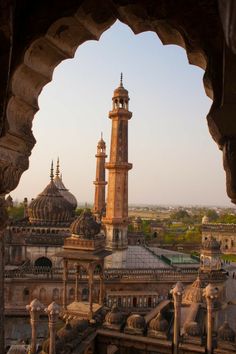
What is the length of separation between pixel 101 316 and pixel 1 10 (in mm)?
7579

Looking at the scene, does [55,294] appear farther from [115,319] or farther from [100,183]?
[100,183]

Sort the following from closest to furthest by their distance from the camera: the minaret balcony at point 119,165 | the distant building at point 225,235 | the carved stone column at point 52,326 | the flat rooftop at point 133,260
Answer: the carved stone column at point 52,326 → the flat rooftop at point 133,260 → the minaret balcony at point 119,165 → the distant building at point 225,235

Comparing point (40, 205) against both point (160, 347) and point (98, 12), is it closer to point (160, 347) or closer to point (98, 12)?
point (160, 347)

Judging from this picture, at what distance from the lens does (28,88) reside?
2.11 meters

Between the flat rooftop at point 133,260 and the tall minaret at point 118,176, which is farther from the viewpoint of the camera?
the tall minaret at point 118,176

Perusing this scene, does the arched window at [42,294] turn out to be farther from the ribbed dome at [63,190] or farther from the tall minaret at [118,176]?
the ribbed dome at [63,190]

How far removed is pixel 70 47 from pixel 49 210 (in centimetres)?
1873

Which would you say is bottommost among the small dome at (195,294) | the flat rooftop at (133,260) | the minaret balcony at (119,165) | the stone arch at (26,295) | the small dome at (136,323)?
the stone arch at (26,295)

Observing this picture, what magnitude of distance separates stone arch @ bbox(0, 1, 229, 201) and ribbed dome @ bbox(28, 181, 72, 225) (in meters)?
18.6

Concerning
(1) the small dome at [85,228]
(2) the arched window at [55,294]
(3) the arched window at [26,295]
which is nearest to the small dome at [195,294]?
(1) the small dome at [85,228]

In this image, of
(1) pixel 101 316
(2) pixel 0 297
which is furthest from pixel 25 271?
(2) pixel 0 297

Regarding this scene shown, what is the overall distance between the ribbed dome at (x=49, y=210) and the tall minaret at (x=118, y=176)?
2715mm

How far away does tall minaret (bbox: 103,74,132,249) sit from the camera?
18641mm

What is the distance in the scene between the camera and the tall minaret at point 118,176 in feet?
61.2
